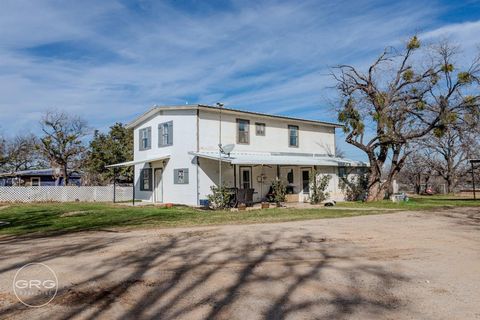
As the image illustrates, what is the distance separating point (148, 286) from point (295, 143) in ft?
61.7

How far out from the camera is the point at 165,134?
19828 millimetres

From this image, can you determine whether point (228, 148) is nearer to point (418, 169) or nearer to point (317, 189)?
point (317, 189)

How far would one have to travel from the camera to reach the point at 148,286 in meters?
4.43

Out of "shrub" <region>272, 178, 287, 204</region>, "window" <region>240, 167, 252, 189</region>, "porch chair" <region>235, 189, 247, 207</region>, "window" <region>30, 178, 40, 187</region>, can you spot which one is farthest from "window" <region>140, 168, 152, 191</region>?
"window" <region>30, 178, 40, 187</region>

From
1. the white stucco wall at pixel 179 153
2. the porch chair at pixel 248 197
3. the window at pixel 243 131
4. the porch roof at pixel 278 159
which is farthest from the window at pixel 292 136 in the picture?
the white stucco wall at pixel 179 153

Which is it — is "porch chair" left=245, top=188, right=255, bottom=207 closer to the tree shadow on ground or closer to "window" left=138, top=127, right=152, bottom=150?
"window" left=138, top=127, right=152, bottom=150

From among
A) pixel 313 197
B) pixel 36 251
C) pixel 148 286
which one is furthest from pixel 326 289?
pixel 313 197

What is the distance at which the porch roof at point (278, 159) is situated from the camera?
1730 centimetres

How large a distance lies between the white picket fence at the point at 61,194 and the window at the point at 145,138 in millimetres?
4130

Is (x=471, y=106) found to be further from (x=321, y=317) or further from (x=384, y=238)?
(x=321, y=317)

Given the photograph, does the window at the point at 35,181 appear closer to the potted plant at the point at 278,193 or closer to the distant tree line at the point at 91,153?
the distant tree line at the point at 91,153

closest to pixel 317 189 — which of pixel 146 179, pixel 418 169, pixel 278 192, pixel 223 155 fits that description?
pixel 278 192

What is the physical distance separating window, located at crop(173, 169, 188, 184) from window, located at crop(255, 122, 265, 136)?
4.67m

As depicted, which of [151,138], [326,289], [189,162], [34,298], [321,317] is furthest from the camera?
[151,138]
